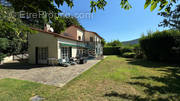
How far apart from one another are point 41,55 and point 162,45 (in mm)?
21406

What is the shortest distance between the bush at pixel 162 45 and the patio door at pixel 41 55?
19588mm

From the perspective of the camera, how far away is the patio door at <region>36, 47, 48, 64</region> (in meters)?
13.9

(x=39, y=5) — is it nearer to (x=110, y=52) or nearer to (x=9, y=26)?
(x=9, y=26)

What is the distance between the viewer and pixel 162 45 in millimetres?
15102

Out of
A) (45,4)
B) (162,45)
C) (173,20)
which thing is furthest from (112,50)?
(45,4)

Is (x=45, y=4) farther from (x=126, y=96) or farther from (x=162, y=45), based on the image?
(x=162, y=45)

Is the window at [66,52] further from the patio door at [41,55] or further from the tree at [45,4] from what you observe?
the tree at [45,4]

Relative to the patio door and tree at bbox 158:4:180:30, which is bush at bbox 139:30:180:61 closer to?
tree at bbox 158:4:180:30

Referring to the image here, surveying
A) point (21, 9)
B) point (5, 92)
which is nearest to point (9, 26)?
point (21, 9)

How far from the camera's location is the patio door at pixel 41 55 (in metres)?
13.9

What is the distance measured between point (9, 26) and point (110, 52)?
120 feet

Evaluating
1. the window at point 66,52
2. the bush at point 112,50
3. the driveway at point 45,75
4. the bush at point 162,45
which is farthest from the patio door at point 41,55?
the bush at point 112,50

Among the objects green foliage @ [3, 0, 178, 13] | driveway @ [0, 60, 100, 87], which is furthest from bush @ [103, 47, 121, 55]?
green foliage @ [3, 0, 178, 13]

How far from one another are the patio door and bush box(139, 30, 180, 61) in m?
19.6
